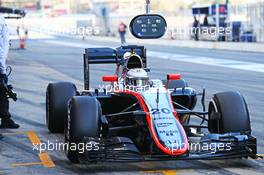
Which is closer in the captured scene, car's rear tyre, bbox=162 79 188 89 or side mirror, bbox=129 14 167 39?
side mirror, bbox=129 14 167 39

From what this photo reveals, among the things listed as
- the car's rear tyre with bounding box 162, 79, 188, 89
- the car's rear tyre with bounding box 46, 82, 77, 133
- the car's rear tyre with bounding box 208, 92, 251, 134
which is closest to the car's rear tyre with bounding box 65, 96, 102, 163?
the car's rear tyre with bounding box 208, 92, 251, 134

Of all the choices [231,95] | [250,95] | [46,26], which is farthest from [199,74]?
[46,26]

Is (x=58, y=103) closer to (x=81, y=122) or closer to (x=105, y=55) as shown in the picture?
(x=105, y=55)

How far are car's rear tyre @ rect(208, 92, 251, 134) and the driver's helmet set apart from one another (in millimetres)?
901

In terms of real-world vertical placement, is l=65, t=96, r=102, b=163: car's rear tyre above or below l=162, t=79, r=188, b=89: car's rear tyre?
below

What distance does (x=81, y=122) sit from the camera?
21.2 ft

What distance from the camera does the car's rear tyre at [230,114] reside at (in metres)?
6.79

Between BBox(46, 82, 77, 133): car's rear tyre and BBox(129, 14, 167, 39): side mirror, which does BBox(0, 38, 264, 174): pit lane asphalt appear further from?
→ BBox(129, 14, 167, 39): side mirror

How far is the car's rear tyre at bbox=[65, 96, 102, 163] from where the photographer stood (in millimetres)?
6438

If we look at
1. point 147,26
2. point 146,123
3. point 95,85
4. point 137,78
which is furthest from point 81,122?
point 95,85

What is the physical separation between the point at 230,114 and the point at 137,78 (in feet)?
4.11

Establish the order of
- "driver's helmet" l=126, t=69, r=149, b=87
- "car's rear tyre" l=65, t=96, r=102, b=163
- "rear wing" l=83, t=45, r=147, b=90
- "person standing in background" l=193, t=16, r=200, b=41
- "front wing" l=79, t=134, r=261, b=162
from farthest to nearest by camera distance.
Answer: "person standing in background" l=193, t=16, r=200, b=41 → "rear wing" l=83, t=45, r=147, b=90 → "driver's helmet" l=126, t=69, r=149, b=87 → "car's rear tyre" l=65, t=96, r=102, b=163 → "front wing" l=79, t=134, r=261, b=162

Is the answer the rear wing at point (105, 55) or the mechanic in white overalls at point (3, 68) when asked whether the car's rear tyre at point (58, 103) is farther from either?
the mechanic in white overalls at point (3, 68)

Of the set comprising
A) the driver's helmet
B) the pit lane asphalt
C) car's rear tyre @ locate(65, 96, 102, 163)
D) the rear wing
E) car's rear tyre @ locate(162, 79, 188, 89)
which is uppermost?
the rear wing
